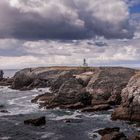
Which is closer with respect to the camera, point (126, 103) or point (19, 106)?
point (126, 103)

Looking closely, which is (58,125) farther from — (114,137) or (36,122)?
(114,137)

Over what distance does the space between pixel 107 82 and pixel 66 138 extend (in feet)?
97.3

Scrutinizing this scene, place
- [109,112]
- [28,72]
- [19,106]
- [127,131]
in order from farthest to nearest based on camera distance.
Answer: [28,72], [19,106], [109,112], [127,131]

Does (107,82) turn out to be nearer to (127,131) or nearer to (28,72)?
(127,131)

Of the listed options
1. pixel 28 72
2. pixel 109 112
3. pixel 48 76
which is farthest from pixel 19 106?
pixel 28 72

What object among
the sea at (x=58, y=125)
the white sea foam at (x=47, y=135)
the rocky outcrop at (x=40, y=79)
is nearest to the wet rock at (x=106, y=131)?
the sea at (x=58, y=125)

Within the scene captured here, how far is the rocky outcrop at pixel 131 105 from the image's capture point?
48.6 meters

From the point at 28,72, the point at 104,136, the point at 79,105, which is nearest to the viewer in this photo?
the point at 104,136

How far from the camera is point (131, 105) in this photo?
49.5m

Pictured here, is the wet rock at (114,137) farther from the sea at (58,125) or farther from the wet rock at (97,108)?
the wet rock at (97,108)

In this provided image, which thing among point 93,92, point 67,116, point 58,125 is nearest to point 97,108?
point 67,116

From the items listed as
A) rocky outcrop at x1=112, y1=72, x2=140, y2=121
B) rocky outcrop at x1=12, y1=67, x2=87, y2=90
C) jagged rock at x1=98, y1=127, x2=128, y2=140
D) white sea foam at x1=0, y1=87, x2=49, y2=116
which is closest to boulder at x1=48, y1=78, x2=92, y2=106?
white sea foam at x1=0, y1=87, x2=49, y2=116

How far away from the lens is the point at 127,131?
4278cm

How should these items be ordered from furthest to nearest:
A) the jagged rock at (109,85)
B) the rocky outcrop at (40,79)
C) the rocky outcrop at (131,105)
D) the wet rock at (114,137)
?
the rocky outcrop at (40,79) → the jagged rock at (109,85) → the rocky outcrop at (131,105) → the wet rock at (114,137)
